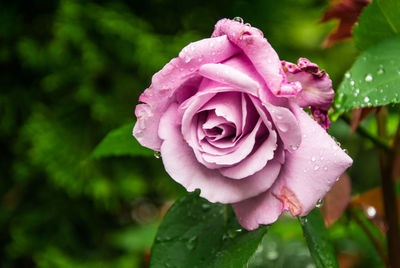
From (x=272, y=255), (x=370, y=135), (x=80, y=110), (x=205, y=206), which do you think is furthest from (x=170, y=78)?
(x=80, y=110)

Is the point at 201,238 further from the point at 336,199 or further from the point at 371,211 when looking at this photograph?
the point at 371,211

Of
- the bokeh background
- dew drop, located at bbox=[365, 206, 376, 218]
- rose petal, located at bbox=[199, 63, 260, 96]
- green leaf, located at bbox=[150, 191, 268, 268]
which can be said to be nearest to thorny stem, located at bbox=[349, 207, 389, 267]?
dew drop, located at bbox=[365, 206, 376, 218]

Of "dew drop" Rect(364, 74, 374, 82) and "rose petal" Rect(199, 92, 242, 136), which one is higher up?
"dew drop" Rect(364, 74, 374, 82)

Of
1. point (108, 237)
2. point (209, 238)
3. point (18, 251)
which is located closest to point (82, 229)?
point (108, 237)

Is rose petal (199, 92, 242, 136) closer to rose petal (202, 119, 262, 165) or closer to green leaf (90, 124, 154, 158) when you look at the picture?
rose petal (202, 119, 262, 165)

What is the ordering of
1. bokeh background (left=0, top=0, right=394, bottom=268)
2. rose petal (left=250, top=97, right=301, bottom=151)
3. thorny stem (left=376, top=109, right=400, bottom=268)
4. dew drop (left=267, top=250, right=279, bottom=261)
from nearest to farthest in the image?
rose petal (left=250, top=97, right=301, bottom=151) < thorny stem (left=376, top=109, right=400, bottom=268) < dew drop (left=267, top=250, right=279, bottom=261) < bokeh background (left=0, top=0, right=394, bottom=268)
